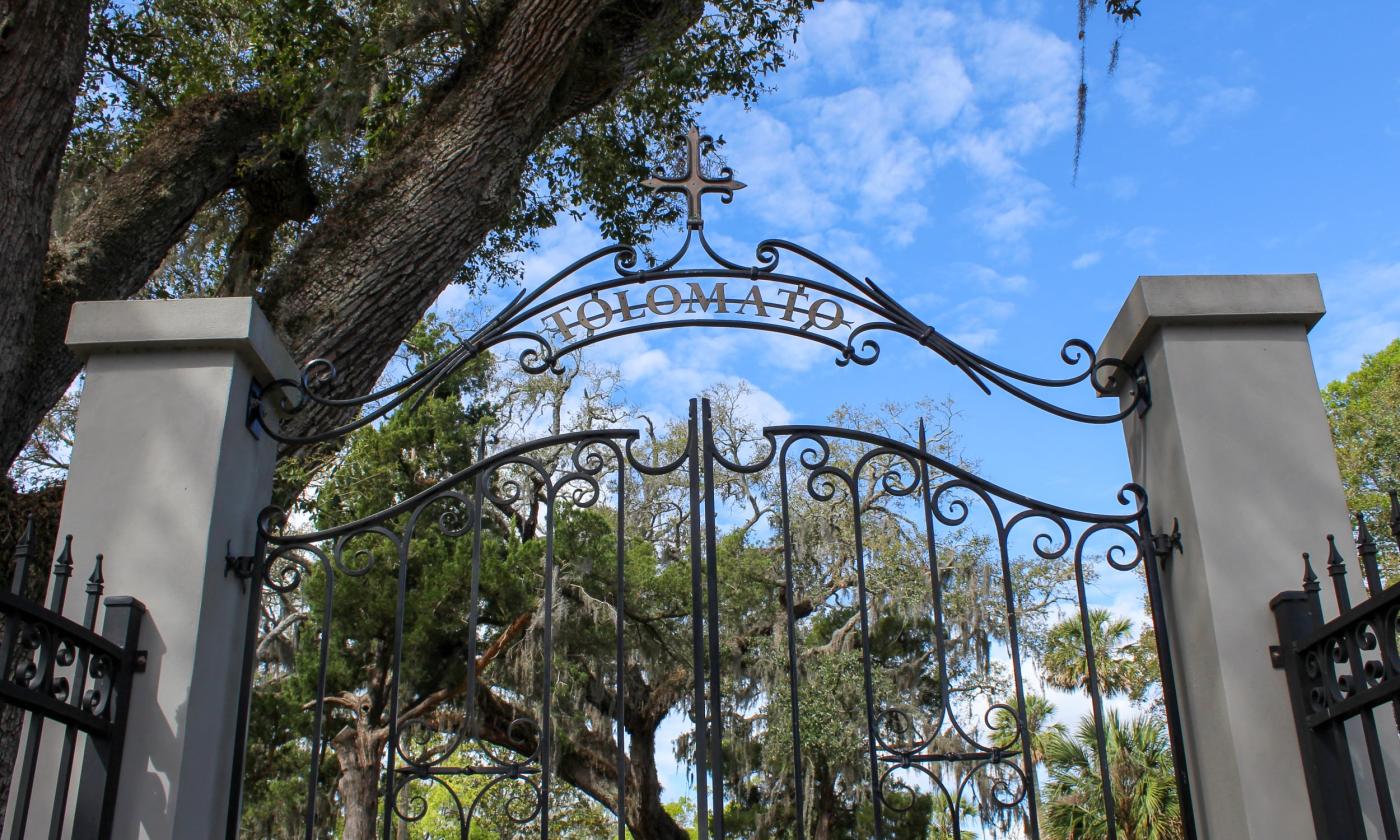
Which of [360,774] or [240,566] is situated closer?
[240,566]

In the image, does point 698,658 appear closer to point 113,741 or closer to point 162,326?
point 113,741

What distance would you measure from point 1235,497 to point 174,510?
309 cm

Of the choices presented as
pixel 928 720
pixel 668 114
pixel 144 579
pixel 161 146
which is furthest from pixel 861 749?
pixel 144 579

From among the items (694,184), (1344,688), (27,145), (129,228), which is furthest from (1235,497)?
(129,228)

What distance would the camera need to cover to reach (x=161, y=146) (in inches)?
250

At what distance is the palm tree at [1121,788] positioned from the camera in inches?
556

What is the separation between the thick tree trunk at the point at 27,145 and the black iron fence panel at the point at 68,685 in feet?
5.44

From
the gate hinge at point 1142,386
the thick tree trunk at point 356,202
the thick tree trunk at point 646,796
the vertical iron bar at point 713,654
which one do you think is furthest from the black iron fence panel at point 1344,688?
the thick tree trunk at point 646,796

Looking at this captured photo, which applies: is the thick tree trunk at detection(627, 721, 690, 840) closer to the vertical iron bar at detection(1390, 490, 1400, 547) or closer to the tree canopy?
the tree canopy

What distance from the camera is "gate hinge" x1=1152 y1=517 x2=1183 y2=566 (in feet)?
11.7

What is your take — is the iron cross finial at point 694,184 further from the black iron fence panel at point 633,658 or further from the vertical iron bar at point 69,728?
the black iron fence panel at point 633,658

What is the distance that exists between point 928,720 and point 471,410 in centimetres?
682

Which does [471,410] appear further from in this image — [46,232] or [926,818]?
[46,232]

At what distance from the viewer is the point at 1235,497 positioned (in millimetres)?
3463
